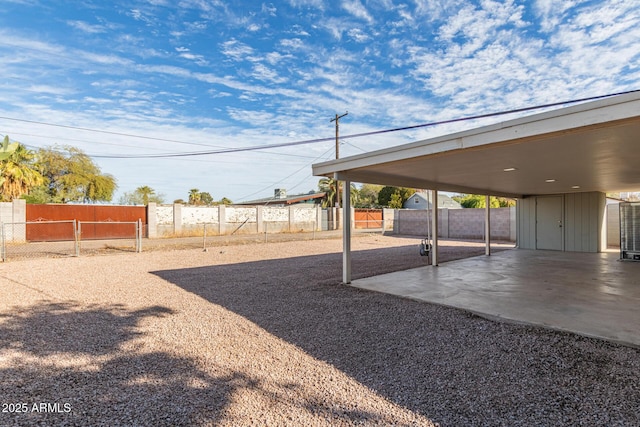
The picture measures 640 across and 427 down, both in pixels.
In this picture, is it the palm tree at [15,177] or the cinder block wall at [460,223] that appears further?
the cinder block wall at [460,223]

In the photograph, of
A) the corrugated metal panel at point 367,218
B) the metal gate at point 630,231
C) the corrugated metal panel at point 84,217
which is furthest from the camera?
the corrugated metal panel at point 367,218

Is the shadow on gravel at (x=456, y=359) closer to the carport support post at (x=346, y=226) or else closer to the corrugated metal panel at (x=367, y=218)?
the carport support post at (x=346, y=226)

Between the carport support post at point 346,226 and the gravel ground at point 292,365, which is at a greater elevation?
the carport support post at point 346,226

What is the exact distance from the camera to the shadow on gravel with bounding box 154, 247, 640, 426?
2.29 meters

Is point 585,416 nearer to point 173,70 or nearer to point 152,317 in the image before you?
point 152,317

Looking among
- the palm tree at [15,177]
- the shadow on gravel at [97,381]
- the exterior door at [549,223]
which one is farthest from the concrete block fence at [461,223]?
the palm tree at [15,177]

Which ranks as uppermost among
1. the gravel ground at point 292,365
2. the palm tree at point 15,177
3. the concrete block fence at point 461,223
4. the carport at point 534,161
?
the palm tree at point 15,177

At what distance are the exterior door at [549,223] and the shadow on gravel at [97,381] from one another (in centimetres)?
1359

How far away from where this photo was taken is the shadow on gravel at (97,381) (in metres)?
2.21

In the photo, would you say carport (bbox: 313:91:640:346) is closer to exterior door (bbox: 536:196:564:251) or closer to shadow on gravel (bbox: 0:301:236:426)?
exterior door (bbox: 536:196:564:251)

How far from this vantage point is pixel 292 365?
9.82ft

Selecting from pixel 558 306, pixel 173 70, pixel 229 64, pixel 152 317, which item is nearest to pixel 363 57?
pixel 229 64

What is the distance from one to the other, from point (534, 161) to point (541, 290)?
2398 millimetres

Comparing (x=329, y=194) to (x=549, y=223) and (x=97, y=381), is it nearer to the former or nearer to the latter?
(x=549, y=223)
